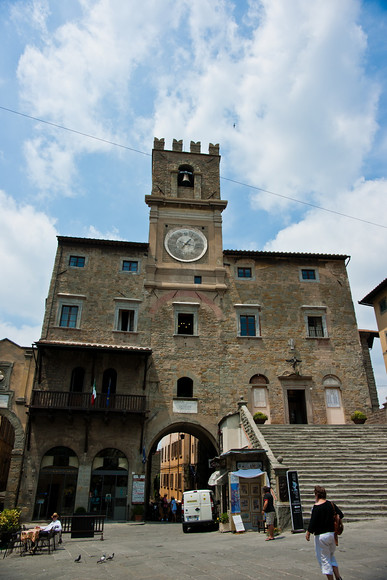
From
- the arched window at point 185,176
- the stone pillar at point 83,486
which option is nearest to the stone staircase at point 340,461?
the stone pillar at point 83,486

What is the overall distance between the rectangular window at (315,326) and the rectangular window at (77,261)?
14474mm

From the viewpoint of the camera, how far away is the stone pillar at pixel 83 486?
20.4m

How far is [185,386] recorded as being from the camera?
24328 millimetres

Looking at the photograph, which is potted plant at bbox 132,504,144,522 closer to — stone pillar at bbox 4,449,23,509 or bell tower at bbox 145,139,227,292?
stone pillar at bbox 4,449,23,509

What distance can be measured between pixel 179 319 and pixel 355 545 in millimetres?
17706

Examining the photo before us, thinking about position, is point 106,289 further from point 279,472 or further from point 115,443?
point 279,472

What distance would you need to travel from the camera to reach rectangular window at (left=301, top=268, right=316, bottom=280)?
90.4ft

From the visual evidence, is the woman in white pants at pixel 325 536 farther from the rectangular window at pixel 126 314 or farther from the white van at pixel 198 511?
the rectangular window at pixel 126 314

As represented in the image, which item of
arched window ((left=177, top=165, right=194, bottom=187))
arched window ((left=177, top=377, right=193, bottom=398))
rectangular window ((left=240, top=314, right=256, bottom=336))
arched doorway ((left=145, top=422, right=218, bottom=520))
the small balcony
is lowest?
arched doorway ((left=145, top=422, right=218, bottom=520))

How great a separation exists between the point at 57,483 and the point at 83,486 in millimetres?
1335

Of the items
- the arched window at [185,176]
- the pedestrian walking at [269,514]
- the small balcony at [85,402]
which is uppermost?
the arched window at [185,176]

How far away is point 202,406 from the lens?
2347 centimetres

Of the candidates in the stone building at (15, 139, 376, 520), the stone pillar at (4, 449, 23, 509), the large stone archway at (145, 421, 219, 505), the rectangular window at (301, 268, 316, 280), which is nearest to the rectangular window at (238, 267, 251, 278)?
the stone building at (15, 139, 376, 520)

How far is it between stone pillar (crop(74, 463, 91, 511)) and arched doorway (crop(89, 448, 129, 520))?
21 centimetres
